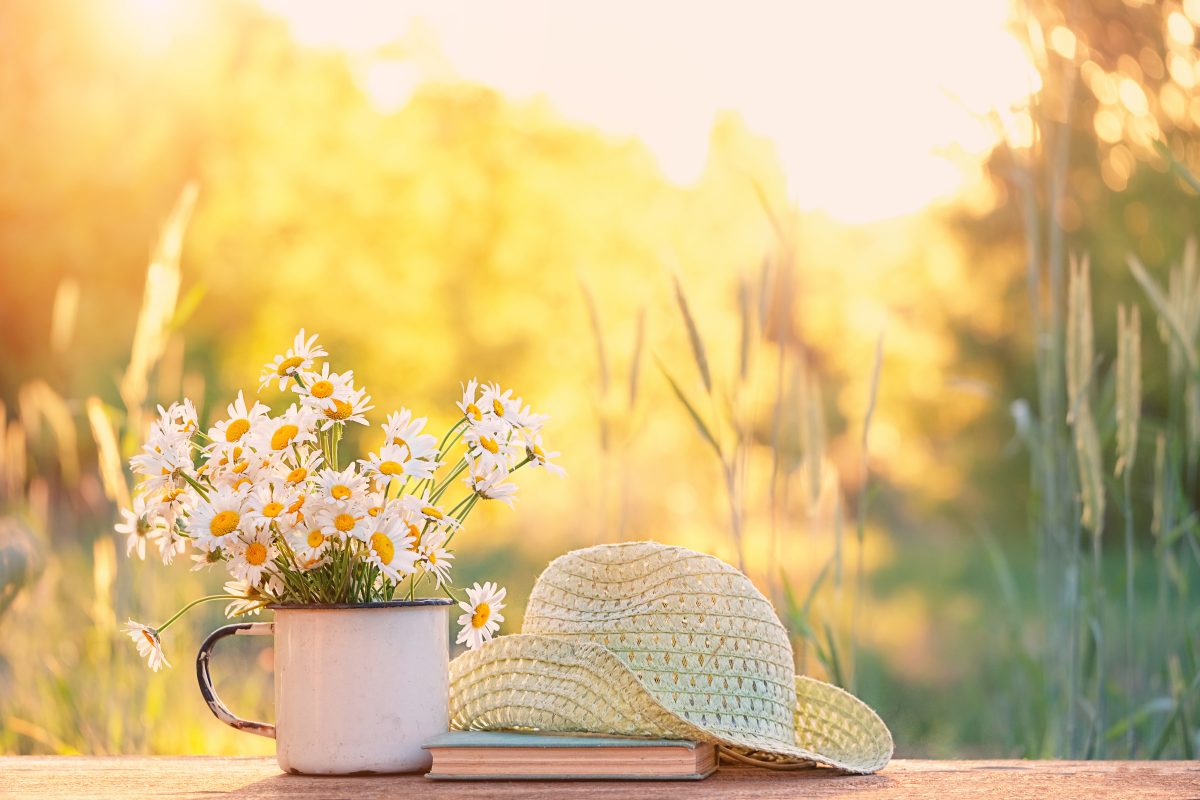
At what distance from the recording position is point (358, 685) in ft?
3.77

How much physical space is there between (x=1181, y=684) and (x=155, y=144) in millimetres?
11868

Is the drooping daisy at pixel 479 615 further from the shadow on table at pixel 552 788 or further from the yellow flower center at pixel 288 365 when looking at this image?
the yellow flower center at pixel 288 365

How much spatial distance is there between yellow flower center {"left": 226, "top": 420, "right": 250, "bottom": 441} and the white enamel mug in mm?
146

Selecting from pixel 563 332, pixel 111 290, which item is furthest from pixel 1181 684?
pixel 111 290

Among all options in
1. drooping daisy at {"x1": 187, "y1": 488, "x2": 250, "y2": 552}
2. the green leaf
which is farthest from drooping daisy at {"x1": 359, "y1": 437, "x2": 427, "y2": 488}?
the green leaf

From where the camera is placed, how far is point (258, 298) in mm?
11922

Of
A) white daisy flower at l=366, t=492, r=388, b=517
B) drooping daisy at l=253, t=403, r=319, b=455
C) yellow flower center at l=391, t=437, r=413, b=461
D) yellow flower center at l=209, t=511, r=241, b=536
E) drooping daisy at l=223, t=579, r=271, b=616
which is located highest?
drooping daisy at l=253, t=403, r=319, b=455

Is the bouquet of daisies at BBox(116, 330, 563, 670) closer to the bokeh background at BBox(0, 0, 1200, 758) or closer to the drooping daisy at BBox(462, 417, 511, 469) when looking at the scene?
the drooping daisy at BBox(462, 417, 511, 469)

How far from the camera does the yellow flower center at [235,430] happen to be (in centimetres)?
116

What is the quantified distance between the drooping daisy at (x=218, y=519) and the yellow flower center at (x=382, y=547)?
100 millimetres

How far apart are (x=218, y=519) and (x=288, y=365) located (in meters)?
0.14

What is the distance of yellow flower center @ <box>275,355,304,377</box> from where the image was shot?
1.15 m

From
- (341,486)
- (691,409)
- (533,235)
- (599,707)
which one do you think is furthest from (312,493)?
(533,235)

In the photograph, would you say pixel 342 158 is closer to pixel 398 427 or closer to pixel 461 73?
pixel 461 73
